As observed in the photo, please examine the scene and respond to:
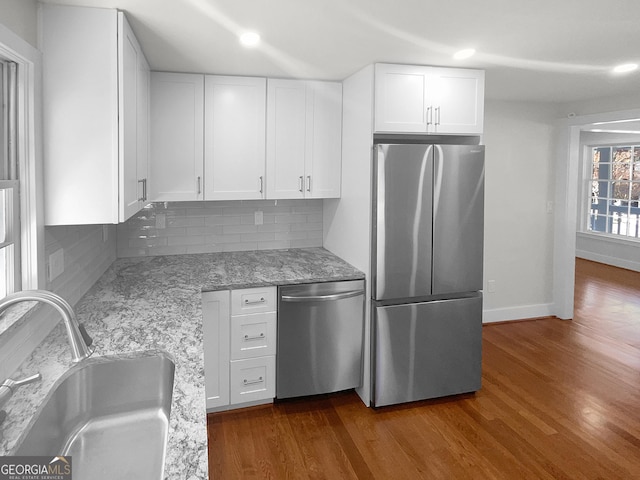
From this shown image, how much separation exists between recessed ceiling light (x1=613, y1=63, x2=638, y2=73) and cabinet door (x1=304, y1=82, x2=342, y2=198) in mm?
1864

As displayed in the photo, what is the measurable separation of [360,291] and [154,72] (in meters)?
2.00

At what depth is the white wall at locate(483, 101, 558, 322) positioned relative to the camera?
4574mm

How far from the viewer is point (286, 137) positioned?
3381 millimetres

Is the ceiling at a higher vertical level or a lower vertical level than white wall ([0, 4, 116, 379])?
higher

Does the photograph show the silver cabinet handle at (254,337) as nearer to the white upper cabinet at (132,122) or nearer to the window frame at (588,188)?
the white upper cabinet at (132,122)

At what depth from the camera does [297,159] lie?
11.2 ft

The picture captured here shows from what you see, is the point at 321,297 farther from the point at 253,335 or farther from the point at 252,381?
the point at 252,381

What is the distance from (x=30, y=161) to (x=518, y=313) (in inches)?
177

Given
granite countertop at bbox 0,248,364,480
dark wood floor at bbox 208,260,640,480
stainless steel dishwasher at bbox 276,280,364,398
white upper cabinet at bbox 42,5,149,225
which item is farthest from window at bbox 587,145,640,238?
white upper cabinet at bbox 42,5,149,225

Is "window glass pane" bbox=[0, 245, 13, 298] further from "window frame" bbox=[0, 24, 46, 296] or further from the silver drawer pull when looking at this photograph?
the silver drawer pull

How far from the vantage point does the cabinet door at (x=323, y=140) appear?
3410mm

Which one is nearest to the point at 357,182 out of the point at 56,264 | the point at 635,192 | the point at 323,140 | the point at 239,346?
the point at 323,140

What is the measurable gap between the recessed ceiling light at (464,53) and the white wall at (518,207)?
6.15ft

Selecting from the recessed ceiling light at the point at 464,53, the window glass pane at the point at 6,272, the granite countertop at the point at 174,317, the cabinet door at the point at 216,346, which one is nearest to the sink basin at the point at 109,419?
the granite countertop at the point at 174,317
